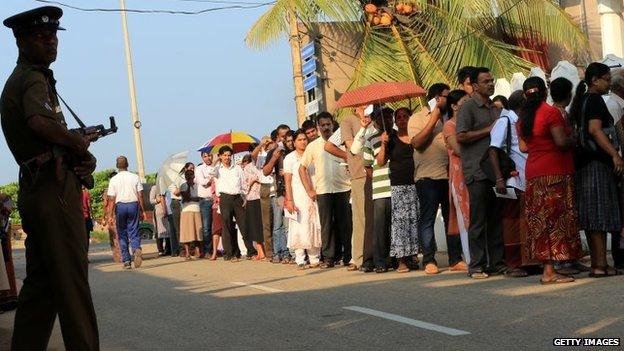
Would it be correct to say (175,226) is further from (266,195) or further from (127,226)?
(266,195)

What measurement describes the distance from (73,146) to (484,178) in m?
6.76

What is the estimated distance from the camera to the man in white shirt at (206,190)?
23.2 m

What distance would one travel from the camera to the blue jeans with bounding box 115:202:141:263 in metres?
21.5

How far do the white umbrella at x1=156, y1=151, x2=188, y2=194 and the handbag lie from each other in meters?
13.7

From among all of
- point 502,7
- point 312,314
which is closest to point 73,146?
point 312,314

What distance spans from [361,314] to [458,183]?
376cm

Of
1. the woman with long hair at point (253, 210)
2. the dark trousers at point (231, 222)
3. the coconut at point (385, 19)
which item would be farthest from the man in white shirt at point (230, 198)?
the coconut at point (385, 19)

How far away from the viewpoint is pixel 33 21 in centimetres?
671

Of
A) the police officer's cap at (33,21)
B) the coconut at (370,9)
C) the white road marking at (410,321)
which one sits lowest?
the white road marking at (410,321)

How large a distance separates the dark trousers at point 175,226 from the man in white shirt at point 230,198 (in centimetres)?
336

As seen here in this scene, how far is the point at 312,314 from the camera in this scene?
10461 millimetres

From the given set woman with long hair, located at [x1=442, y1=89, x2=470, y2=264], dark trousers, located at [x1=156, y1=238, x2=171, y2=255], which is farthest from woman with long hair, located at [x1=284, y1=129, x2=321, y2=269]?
dark trousers, located at [x1=156, y1=238, x2=171, y2=255]

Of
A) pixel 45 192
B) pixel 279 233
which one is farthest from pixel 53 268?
pixel 279 233

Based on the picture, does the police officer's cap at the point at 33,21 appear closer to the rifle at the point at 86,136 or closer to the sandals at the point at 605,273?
the rifle at the point at 86,136
